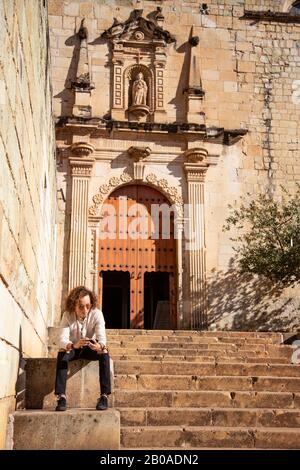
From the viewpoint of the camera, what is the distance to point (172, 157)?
13.5m

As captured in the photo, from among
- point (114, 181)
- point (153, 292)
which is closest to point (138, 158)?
point (114, 181)

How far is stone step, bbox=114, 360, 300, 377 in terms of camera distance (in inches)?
284

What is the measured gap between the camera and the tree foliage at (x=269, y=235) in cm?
1159

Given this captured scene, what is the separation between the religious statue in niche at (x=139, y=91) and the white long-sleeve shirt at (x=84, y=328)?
893 cm

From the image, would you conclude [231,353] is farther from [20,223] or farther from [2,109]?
[2,109]

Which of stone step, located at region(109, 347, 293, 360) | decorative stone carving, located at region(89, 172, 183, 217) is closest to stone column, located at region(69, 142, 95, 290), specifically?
decorative stone carving, located at region(89, 172, 183, 217)

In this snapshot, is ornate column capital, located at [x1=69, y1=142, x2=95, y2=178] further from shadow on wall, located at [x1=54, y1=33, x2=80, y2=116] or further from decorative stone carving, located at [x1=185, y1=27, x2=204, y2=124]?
decorative stone carving, located at [x1=185, y1=27, x2=204, y2=124]

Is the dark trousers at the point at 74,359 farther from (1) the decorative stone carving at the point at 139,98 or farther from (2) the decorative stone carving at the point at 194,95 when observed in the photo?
(2) the decorative stone carving at the point at 194,95

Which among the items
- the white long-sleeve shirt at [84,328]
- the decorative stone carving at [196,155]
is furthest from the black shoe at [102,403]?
the decorative stone carving at [196,155]

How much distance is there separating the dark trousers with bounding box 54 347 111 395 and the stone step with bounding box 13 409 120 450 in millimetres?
354

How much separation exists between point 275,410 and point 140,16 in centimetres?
1092

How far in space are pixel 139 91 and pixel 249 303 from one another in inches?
219

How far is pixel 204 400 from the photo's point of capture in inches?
238
